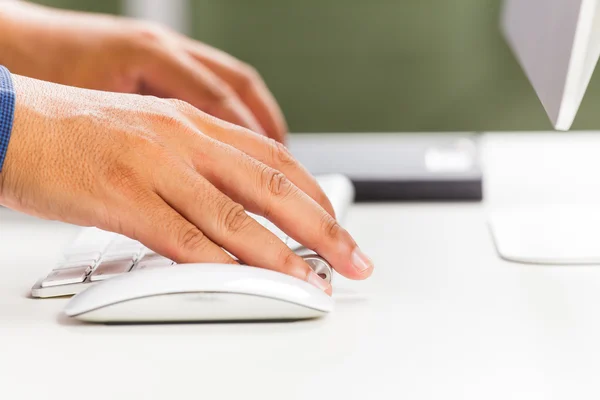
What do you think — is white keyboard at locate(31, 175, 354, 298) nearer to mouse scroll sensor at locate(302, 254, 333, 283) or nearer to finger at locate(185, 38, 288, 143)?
mouse scroll sensor at locate(302, 254, 333, 283)

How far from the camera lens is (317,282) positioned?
1.87ft

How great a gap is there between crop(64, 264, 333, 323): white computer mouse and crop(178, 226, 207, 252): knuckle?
0.17ft

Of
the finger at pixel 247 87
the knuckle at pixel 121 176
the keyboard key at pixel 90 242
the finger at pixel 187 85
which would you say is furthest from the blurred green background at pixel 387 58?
the knuckle at pixel 121 176

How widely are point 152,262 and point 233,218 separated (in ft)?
0.25

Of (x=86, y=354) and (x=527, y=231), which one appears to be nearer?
(x=86, y=354)

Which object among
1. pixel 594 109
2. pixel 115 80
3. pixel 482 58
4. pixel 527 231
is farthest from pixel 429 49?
pixel 527 231

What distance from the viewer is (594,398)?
42 centimetres

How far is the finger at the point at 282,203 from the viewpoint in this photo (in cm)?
60

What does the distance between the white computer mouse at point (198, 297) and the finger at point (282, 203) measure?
0.24 ft

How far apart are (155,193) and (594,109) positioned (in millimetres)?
2270

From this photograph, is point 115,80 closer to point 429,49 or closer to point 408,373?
point 408,373

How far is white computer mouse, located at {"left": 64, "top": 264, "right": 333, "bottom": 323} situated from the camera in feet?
1.69

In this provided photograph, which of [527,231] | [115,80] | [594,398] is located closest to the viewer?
[594,398]

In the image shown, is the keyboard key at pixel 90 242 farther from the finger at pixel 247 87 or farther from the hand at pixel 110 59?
the finger at pixel 247 87
